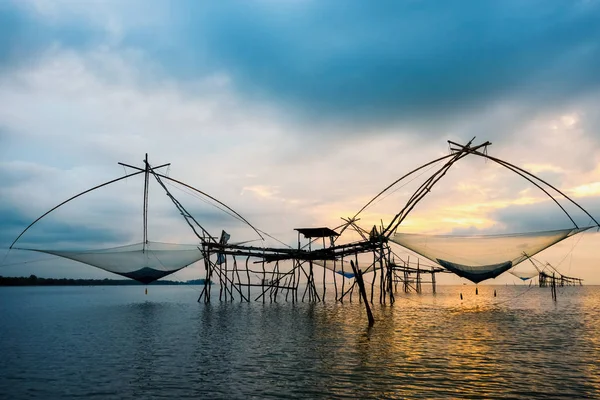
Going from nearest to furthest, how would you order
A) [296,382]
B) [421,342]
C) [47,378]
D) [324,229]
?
[296,382] → [47,378] → [421,342] → [324,229]

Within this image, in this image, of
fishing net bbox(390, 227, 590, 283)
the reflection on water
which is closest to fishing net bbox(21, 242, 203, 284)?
the reflection on water

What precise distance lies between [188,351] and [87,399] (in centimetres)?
427

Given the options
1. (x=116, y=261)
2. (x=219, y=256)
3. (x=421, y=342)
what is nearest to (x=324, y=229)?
(x=219, y=256)

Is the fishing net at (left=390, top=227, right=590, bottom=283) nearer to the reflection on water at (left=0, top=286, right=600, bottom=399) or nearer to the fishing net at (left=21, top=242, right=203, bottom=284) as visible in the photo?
the reflection on water at (left=0, top=286, right=600, bottom=399)

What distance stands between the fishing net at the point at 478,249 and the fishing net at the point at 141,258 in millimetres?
10944

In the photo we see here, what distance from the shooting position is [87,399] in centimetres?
692

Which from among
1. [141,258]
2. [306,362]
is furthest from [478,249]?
[141,258]

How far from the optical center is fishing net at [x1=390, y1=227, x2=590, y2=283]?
51.4 feet

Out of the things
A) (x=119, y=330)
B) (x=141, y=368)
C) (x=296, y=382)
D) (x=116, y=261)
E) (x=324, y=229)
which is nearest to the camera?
(x=296, y=382)

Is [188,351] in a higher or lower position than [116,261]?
lower

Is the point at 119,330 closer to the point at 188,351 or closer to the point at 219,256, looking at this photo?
the point at 188,351

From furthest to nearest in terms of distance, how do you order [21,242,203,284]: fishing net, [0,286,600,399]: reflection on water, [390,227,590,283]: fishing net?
[21,242,203,284]: fishing net → [390,227,590,283]: fishing net → [0,286,600,399]: reflection on water

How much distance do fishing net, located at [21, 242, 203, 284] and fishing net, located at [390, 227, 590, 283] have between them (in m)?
10.9

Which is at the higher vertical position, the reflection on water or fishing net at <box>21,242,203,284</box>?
fishing net at <box>21,242,203,284</box>
